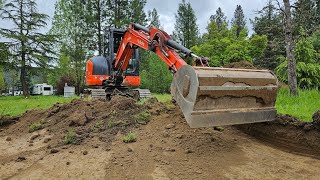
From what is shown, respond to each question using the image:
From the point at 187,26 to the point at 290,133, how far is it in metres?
32.4

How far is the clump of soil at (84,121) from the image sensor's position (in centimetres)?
553

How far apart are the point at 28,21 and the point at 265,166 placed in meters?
22.9

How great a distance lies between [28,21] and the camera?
2302 centimetres

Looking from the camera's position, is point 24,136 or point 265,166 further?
point 24,136

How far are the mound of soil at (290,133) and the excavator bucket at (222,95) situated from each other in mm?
340

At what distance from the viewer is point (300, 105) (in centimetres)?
699

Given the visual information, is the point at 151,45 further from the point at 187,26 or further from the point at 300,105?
the point at 187,26

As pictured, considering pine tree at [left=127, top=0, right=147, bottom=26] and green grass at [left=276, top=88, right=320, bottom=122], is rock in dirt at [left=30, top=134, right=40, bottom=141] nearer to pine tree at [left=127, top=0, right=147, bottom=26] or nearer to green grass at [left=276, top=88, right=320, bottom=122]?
green grass at [left=276, top=88, right=320, bottom=122]

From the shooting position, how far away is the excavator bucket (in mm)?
4162

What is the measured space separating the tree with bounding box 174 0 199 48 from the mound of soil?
31245 millimetres

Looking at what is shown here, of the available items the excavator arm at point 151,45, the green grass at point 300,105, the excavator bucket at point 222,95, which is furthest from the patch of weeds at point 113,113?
the green grass at point 300,105

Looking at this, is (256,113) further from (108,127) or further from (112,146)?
(108,127)

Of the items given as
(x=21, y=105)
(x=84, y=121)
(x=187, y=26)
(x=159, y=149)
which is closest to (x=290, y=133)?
(x=159, y=149)

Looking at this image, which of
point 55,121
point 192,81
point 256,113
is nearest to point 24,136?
point 55,121
